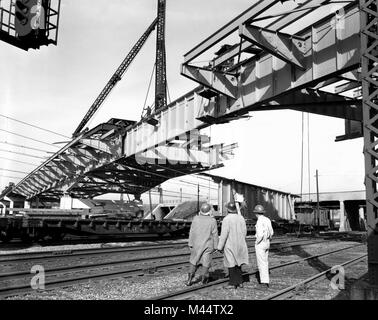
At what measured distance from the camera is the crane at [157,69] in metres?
39.7

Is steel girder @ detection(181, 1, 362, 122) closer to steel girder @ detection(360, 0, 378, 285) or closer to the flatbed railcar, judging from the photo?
steel girder @ detection(360, 0, 378, 285)

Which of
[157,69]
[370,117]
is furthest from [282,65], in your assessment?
[157,69]

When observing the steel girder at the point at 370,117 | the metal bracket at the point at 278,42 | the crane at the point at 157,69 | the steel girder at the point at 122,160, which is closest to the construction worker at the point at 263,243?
the steel girder at the point at 370,117

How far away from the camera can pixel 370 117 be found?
8.10 metres

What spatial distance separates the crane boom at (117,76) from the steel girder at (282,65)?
29776mm

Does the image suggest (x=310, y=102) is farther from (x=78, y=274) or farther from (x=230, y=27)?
(x=78, y=274)

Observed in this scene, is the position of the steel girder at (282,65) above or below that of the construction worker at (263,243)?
above

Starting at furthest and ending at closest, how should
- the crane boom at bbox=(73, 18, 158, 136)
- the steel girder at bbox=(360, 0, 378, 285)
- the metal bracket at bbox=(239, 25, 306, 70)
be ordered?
the crane boom at bbox=(73, 18, 158, 136)
the metal bracket at bbox=(239, 25, 306, 70)
the steel girder at bbox=(360, 0, 378, 285)

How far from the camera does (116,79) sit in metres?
49.3

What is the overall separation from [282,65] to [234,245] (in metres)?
9.39

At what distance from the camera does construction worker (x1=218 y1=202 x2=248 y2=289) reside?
7410 millimetres

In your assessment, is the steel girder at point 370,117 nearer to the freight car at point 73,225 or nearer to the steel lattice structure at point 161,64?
the freight car at point 73,225

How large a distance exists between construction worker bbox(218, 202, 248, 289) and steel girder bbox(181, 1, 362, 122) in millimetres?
7249

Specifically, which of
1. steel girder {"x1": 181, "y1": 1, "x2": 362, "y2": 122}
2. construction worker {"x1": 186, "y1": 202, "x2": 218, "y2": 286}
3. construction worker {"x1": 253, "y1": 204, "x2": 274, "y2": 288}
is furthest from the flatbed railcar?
construction worker {"x1": 253, "y1": 204, "x2": 274, "y2": 288}
